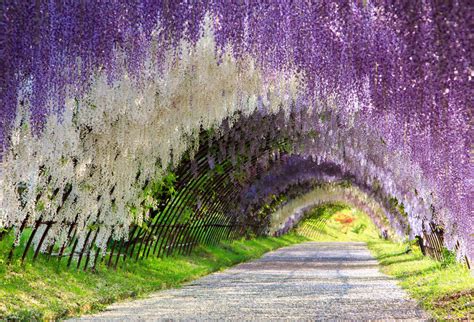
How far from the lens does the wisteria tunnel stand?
7.01 meters

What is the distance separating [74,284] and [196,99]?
143 inches

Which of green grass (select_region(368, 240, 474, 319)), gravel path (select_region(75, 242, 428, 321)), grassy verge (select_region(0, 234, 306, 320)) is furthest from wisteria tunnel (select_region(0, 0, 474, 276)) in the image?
gravel path (select_region(75, 242, 428, 321))

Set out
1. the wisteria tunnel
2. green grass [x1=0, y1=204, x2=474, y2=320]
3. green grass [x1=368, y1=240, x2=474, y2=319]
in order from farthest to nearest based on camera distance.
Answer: green grass [x1=0, y1=204, x2=474, y2=320] → green grass [x1=368, y1=240, x2=474, y2=319] → the wisteria tunnel

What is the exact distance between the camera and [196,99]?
43.8 ft

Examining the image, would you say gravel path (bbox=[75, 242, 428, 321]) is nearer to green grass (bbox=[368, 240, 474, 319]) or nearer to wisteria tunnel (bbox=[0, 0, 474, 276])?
green grass (bbox=[368, 240, 474, 319])

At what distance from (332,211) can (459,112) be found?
5981 centimetres

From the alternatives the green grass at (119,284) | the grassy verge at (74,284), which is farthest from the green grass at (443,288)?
the grassy verge at (74,284)

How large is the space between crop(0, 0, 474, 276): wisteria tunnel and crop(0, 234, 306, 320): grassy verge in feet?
1.39

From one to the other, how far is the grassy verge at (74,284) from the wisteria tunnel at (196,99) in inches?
16.7

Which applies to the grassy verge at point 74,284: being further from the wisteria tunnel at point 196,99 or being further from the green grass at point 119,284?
the wisteria tunnel at point 196,99

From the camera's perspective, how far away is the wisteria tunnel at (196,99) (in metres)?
7.01

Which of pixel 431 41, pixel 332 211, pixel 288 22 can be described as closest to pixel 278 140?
pixel 288 22

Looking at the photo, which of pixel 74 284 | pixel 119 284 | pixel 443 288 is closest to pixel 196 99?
pixel 74 284

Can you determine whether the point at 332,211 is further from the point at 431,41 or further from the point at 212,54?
the point at 431,41
